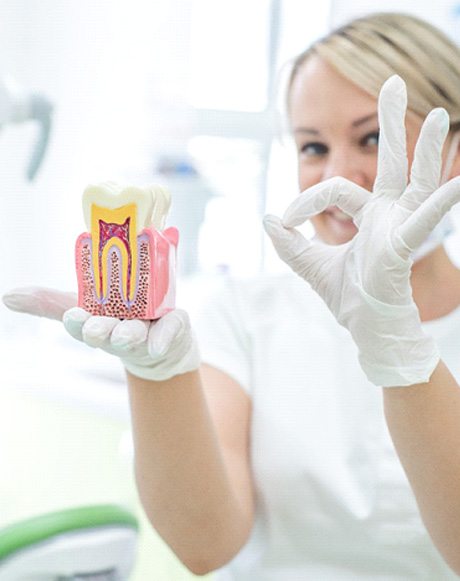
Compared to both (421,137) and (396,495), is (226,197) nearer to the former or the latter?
(396,495)

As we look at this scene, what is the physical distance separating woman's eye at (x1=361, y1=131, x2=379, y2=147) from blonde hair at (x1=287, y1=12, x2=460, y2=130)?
0.05 m

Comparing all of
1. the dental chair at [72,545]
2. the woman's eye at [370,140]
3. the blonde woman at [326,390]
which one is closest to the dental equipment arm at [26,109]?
the blonde woman at [326,390]

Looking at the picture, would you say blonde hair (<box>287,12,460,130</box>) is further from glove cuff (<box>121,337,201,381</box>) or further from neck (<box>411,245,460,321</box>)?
glove cuff (<box>121,337,201,381</box>)

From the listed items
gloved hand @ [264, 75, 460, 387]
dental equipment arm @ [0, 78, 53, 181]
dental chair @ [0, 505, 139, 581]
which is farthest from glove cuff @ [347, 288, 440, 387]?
dental equipment arm @ [0, 78, 53, 181]

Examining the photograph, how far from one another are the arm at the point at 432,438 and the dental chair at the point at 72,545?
0.32m

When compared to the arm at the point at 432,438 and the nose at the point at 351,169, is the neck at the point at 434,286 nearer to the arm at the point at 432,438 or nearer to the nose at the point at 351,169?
the nose at the point at 351,169

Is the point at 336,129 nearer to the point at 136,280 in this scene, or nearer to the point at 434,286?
the point at 434,286

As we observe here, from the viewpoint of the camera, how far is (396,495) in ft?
3.53

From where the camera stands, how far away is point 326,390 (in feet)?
3.71

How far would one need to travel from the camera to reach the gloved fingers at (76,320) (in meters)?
0.69

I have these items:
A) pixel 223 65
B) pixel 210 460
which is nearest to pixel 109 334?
pixel 210 460

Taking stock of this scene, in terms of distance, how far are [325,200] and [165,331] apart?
0.19 metres

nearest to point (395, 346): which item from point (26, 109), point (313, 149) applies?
point (313, 149)

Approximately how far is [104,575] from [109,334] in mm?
349
